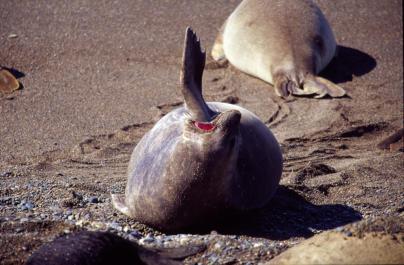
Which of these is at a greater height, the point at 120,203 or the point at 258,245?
the point at 258,245

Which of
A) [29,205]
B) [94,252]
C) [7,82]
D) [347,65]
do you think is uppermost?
[94,252]

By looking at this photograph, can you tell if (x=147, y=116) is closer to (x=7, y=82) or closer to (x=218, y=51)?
(x=7, y=82)

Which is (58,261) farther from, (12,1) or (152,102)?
(12,1)

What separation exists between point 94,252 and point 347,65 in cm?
513

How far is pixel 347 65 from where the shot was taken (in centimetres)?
754

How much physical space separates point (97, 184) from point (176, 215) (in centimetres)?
96

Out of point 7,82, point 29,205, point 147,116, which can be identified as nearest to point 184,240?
point 29,205

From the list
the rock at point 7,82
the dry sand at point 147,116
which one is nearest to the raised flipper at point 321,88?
the dry sand at point 147,116

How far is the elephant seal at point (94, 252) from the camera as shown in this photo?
285 centimetres

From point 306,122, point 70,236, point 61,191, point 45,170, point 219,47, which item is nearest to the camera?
point 70,236

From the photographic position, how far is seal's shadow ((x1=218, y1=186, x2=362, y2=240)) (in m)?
3.82

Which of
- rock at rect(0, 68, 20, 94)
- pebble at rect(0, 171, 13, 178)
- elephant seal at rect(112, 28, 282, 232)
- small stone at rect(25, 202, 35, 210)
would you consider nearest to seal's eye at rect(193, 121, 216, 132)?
elephant seal at rect(112, 28, 282, 232)

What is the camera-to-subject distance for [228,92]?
6.55m

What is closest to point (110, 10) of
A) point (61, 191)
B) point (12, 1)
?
point (12, 1)
